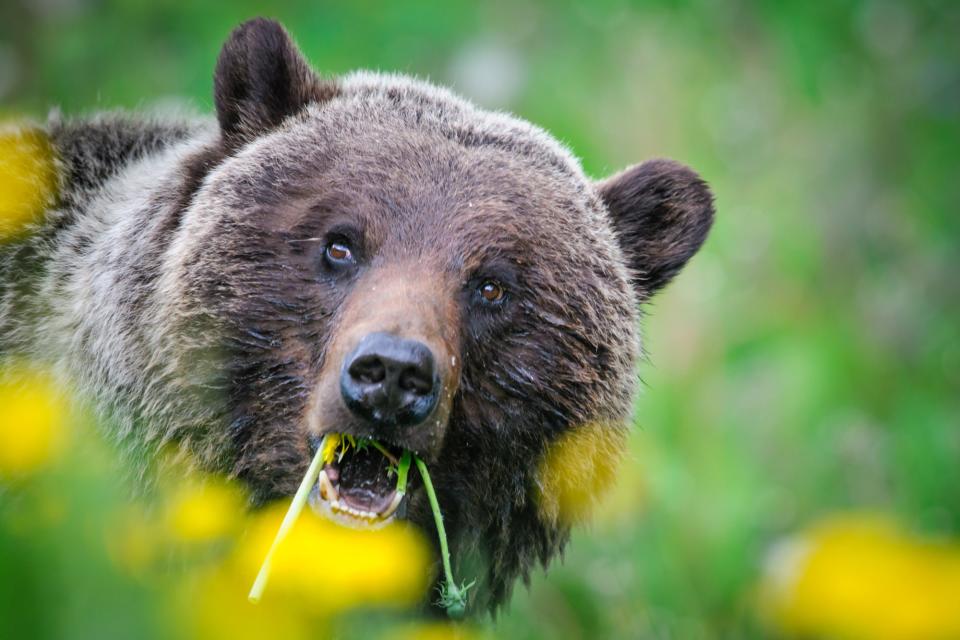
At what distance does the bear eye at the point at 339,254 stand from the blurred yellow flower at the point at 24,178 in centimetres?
183

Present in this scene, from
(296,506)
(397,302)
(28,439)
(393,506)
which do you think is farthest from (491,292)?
(28,439)

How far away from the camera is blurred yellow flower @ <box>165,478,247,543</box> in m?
3.35

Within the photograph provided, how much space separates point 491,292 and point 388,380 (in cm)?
85

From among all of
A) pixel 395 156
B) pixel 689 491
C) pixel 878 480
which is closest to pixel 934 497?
pixel 878 480

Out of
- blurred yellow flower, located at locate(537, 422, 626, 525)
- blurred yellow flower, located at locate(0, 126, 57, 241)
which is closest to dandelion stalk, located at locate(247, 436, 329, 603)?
blurred yellow flower, located at locate(537, 422, 626, 525)

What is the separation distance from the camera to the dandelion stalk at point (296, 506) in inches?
130

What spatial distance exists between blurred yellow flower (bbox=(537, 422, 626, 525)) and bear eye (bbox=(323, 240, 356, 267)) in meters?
1.07

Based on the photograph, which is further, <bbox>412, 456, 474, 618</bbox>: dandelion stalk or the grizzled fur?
the grizzled fur

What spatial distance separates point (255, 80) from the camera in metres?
4.74

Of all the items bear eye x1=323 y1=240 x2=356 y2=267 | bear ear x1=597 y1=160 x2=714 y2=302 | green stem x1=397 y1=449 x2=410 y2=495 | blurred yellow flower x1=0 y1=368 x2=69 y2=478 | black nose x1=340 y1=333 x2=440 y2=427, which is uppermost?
bear ear x1=597 y1=160 x2=714 y2=302

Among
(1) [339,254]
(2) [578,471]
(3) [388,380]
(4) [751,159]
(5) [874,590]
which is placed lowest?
(2) [578,471]

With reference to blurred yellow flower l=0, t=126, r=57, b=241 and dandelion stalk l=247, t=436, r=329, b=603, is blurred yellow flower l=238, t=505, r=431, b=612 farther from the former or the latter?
blurred yellow flower l=0, t=126, r=57, b=241

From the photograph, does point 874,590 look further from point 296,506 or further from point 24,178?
point 24,178

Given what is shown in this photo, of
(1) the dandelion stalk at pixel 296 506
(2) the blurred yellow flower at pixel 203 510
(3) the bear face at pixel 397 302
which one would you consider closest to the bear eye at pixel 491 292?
(3) the bear face at pixel 397 302
